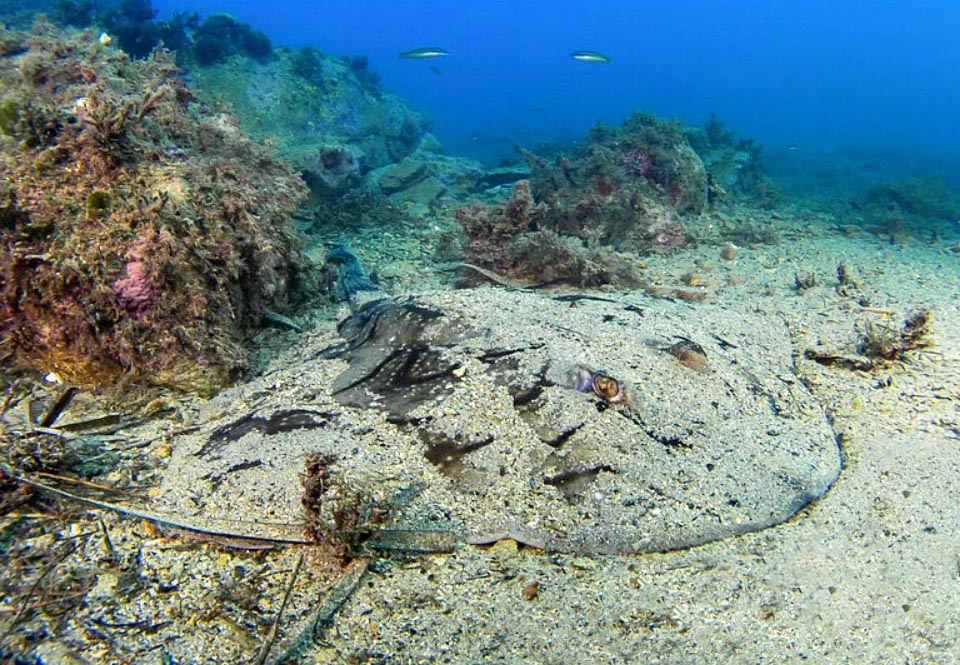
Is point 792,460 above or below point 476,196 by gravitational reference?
above

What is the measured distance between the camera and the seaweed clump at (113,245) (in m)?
4.46

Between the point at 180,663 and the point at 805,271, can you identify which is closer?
the point at 180,663

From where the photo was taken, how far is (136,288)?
4551 mm

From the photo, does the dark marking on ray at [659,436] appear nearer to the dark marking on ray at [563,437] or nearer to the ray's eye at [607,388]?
the ray's eye at [607,388]

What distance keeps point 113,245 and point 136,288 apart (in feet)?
1.29

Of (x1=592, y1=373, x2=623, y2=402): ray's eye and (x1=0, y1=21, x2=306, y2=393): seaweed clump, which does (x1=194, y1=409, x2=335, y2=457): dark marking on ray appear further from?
(x1=592, y1=373, x2=623, y2=402): ray's eye

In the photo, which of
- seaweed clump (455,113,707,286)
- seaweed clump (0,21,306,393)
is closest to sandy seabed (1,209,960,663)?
seaweed clump (0,21,306,393)

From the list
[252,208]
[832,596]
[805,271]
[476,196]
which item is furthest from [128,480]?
[476,196]

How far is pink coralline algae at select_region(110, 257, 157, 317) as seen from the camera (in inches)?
178

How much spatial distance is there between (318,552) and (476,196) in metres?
11.6

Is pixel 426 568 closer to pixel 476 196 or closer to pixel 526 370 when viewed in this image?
pixel 526 370

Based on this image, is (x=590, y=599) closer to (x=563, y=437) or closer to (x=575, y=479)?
(x=575, y=479)

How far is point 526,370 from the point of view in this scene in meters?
3.74

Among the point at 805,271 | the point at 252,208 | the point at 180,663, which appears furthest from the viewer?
the point at 805,271
